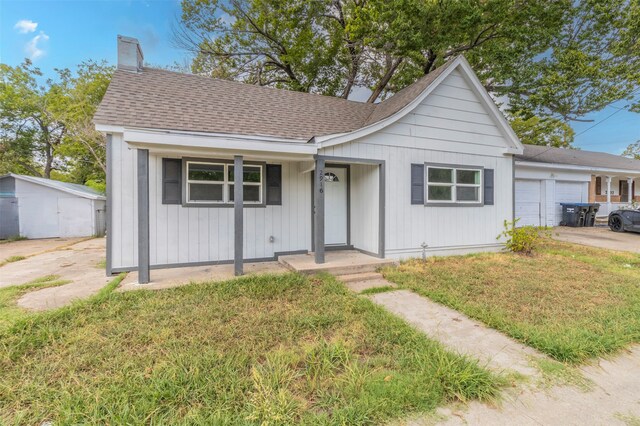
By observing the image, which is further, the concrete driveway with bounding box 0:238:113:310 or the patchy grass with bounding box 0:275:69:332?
the concrete driveway with bounding box 0:238:113:310

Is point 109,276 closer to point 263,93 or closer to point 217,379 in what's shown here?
point 217,379

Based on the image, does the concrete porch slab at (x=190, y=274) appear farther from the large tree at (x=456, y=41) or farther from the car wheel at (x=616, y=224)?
the car wheel at (x=616, y=224)

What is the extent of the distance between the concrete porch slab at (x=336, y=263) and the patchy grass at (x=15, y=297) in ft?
12.5

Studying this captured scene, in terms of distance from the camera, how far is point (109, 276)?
17.0ft

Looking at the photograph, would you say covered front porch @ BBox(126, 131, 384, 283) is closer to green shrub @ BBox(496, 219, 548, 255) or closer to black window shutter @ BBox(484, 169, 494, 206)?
black window shutter @ BBox(484, 169, 494, 206)

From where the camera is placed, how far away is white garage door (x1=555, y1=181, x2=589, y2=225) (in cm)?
1306

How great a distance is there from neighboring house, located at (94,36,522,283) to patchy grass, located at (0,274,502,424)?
1.82 m

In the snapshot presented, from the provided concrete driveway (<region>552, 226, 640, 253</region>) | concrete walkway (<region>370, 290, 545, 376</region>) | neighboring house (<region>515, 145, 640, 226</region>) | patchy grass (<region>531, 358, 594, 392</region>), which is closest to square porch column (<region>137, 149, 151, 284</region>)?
concrete walkway (<region>370, 290, 545, 376</region>)

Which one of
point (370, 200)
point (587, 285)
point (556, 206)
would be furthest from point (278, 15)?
point (556, 206)

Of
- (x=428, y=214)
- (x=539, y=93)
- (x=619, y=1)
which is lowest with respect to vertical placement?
(x=428, y=214)

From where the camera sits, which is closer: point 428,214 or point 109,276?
point 109,276

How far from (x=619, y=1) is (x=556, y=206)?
26.3ft

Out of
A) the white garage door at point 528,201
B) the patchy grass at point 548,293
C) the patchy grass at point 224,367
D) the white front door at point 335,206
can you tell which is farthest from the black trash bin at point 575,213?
the patchy grass at point 224,367

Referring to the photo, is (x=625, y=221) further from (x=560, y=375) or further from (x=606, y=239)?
(x=560, y=375)
